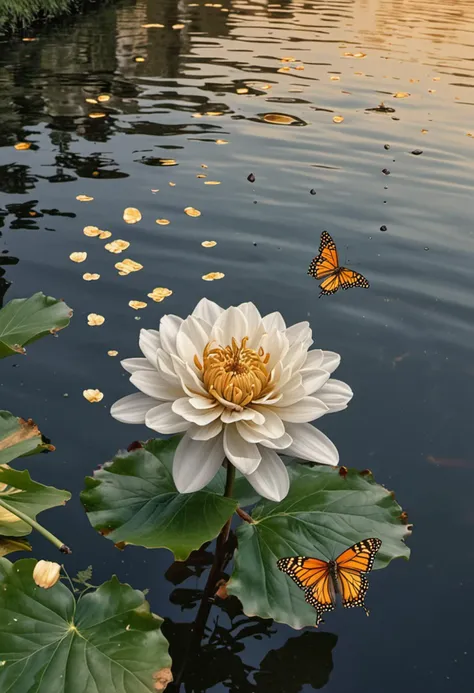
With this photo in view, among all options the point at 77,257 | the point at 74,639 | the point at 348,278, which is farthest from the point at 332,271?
the point at 74,639

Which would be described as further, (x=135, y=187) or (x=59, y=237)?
(x=135, y=187)

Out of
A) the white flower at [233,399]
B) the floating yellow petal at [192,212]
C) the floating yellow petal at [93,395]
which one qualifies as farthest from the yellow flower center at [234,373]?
the floating yellow petal at [192,212]

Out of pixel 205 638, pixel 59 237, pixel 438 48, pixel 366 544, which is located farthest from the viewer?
pixel 438 48

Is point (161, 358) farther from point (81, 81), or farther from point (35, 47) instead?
point (35, 47)

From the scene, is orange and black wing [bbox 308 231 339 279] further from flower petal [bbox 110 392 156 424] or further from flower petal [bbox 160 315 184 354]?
flower petal [bbox 110 392 156 424]

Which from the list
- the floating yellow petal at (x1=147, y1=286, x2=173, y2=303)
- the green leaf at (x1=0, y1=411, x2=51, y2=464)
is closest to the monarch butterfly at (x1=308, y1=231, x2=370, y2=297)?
the floating yellow petal at (x1=147, y1=286, x2=173, y2=303)

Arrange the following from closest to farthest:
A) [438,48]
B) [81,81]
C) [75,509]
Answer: [75,509], [81,81], [438,48]

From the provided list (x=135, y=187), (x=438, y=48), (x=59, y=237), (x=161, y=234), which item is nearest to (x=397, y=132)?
(x=135, y=187)
